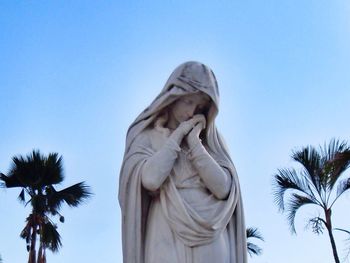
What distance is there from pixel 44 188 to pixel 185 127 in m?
16.1

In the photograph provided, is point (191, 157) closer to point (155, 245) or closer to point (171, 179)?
point (171, 179)

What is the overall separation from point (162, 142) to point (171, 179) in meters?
0.50

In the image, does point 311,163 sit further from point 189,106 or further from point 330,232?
point 189,106

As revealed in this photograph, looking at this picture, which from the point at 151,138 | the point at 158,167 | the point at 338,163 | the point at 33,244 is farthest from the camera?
the point at 33,244

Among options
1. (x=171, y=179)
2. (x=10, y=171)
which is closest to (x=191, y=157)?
(x=171, y=179)

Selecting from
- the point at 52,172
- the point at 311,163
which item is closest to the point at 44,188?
the point at 52,172

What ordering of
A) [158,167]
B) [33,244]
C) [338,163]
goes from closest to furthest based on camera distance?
[158,167], [338,163], [33,244]

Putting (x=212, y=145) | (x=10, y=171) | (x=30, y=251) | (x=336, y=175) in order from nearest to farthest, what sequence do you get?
(x=212, y=145) < (x=336, y=175) < (x=30, y=251) < (x=10, y=171)

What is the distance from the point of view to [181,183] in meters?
6.19

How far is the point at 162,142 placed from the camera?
648 cm

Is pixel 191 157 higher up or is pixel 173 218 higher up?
pixel 191 157

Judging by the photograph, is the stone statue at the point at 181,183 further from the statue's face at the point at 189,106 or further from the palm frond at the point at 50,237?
the palm frond at the point at 50,237

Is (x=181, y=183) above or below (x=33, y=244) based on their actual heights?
below

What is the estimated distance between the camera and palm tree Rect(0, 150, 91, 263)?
68.3 ft
